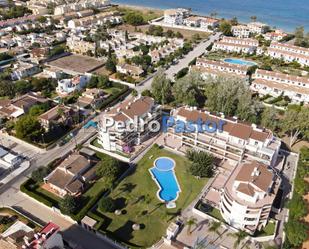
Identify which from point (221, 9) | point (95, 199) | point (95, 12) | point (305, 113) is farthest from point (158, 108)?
point (221, 9)

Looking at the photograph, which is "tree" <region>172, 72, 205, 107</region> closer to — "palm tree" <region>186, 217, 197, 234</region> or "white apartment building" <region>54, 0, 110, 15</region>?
"palm tree" <region>186, 217, 197, 234</region>

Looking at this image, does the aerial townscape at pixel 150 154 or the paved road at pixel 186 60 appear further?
the paved road at pixel 186 60

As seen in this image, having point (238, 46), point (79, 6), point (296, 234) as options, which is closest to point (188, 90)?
point (296, 234)

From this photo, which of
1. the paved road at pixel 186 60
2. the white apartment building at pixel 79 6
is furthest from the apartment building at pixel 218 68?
the white apartment building at pixel 79 6

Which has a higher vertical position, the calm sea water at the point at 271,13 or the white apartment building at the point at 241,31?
the white apartment building at the point at 241,31

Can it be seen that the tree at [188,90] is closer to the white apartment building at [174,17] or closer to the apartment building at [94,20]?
the white apartment building at [174,17]

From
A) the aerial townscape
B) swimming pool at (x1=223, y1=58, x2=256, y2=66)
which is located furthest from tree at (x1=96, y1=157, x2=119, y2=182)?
swimming pool at (x1=223, y1=58, x2=256, y2=66)
